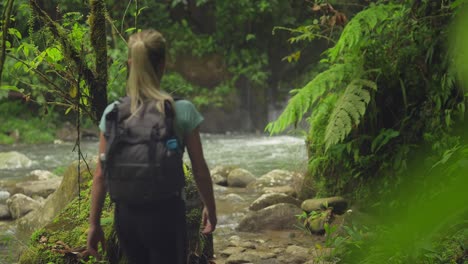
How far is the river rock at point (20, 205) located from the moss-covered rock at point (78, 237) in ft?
9.19

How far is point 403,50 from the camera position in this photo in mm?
4723

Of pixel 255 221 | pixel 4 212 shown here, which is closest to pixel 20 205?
pixel 4 212

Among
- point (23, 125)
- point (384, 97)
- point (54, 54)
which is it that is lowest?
point (23, 125)

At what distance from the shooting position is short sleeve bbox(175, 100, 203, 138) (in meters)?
1.96

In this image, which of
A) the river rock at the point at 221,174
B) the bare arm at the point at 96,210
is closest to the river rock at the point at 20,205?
the river rock at the point at 221,174

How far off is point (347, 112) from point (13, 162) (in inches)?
304

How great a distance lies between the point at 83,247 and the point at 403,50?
3.04 m

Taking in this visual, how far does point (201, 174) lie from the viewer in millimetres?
2137

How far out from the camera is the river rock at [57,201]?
473cm

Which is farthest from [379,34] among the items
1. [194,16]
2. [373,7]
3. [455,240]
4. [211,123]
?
[194,16]

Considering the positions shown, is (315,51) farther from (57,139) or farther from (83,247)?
(83,247)

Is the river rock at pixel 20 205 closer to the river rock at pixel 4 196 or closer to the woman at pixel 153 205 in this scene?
the river rock at pixel 4 196

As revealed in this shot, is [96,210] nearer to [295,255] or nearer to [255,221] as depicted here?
[295,255]

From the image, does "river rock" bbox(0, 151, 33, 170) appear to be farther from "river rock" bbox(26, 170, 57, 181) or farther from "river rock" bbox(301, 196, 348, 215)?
"river rock" bbox(301, 196, 348, 215)
